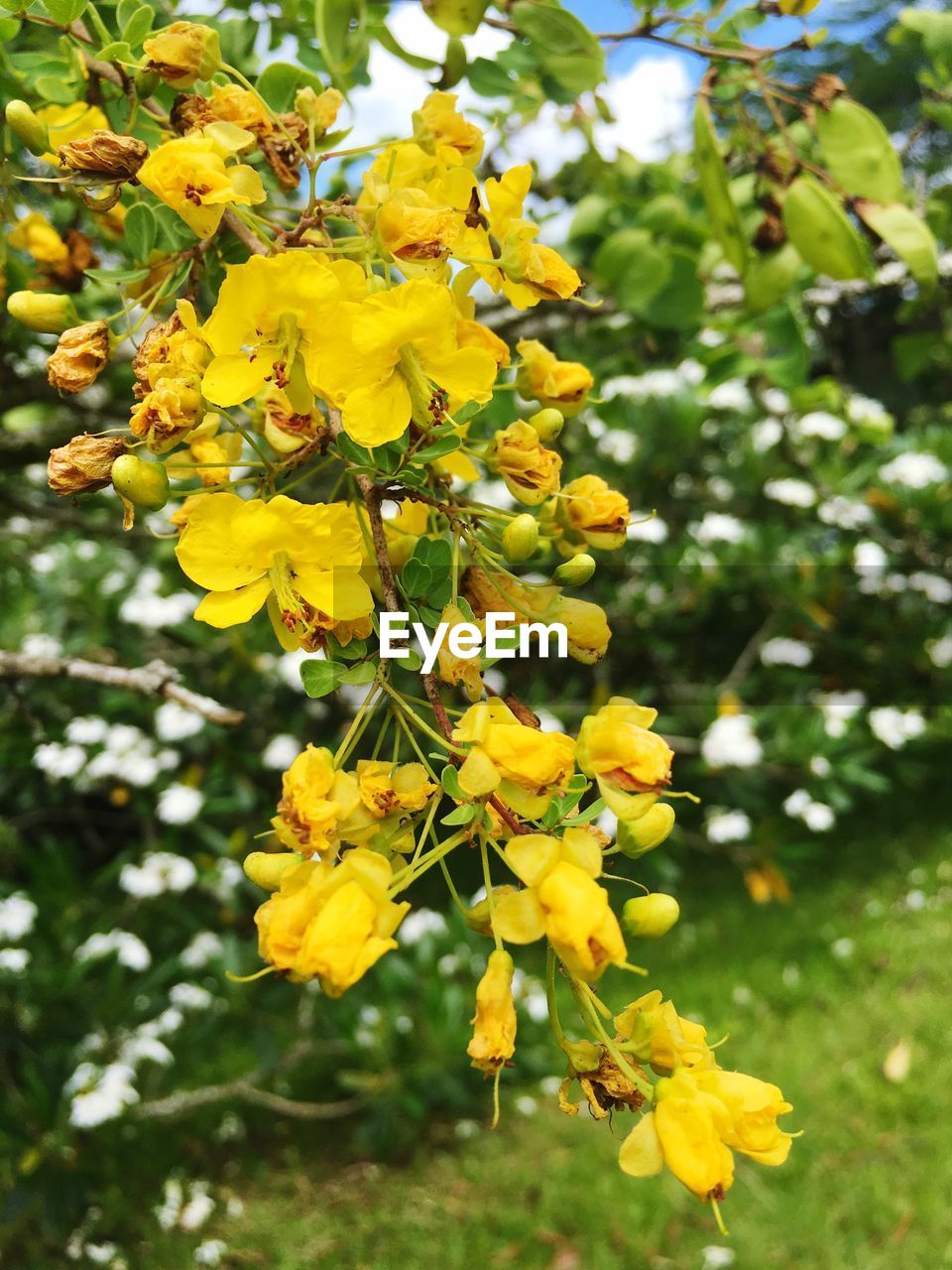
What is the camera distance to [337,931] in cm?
43

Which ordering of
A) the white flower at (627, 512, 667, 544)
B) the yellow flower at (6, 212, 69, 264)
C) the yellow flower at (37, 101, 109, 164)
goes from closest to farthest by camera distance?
the yellow flower at (37, 101, 109, 164) → the yellow flower at (6, 212, 69, 264) → the white flower at (627, 512, 667, 544)

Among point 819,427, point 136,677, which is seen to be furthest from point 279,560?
point 819,427

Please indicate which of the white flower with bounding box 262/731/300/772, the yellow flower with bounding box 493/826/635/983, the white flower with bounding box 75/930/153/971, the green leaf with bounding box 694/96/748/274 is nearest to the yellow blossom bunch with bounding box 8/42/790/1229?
the yellow flower with bounding box 493/826/635/983

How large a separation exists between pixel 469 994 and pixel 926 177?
70.6 inches

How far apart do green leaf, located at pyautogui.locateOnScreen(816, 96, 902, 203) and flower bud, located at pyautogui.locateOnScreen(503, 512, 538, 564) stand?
2.03 ft

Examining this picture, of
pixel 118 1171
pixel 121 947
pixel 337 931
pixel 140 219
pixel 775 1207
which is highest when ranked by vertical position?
pixel 140 219

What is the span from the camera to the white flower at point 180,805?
2.31 metres

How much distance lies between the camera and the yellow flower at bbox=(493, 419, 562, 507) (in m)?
0.57

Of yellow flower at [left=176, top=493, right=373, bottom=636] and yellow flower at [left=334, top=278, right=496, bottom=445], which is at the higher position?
yellow flower at [left=334, top=278, right=496, bottom=445]

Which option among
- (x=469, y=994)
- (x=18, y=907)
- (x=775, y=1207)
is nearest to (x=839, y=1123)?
(x=775, y=1207)

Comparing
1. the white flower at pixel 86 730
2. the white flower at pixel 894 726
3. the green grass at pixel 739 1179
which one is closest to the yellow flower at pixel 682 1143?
the green grass at pixel 739 1179

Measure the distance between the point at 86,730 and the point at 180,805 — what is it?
0.28 meters

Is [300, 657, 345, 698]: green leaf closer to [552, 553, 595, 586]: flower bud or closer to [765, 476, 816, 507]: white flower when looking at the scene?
[552, 553, 595, 586]: flower bud

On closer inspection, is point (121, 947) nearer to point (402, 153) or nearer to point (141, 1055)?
point (141, 1055)
